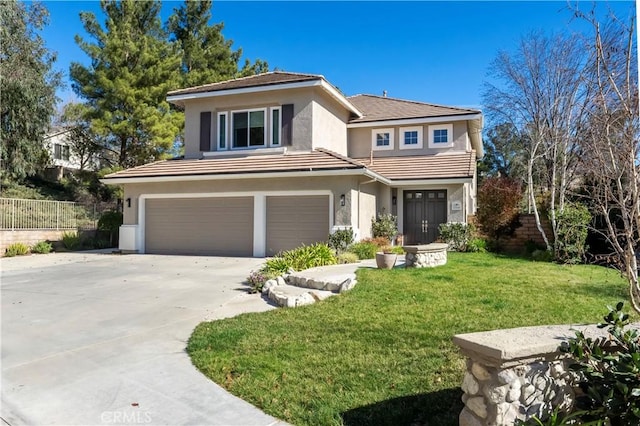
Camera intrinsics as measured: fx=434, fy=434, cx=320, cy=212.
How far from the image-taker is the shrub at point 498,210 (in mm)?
16359

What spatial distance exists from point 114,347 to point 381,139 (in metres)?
17.0

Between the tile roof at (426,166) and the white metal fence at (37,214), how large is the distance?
14779mm

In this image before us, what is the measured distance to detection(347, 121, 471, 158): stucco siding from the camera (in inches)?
770

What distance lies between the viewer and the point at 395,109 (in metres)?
21.5

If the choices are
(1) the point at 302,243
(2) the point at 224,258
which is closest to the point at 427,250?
(1) the point at 302,243

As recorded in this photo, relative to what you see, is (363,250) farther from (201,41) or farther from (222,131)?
(201,41)

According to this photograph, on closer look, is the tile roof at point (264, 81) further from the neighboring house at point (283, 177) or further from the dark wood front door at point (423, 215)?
the dark wood front door at point (423, 215)

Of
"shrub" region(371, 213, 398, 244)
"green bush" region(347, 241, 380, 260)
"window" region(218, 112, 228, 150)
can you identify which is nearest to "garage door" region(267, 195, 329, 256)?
"green bush" region(347, 241, 380, 260)

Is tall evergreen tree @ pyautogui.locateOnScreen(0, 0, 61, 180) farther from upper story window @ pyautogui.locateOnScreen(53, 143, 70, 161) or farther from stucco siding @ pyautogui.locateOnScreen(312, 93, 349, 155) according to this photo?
stucco siding @ pyautogui.locateOnScreen(312, 93, 349, 155)

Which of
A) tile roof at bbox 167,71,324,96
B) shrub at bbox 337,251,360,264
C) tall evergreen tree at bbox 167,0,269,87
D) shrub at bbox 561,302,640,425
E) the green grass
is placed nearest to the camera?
shrub at bbox 561,302,640,425

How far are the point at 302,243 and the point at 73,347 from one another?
1047cm

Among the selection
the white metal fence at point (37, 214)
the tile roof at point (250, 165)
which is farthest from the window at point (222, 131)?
the white metal fence at point (37, 214)

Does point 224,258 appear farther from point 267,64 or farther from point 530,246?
point 267,64

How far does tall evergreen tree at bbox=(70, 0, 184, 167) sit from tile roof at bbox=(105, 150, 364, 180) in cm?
756
